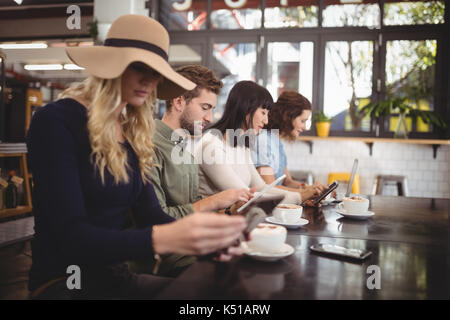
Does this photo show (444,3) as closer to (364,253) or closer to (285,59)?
(285,59)

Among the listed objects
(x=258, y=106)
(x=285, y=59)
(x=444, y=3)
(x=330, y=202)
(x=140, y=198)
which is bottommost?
(x=330, y=202)

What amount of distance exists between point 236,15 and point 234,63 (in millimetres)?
702

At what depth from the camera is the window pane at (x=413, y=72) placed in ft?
17.0

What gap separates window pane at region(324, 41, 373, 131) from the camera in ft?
17.5

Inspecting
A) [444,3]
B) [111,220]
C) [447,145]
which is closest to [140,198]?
[111,220]

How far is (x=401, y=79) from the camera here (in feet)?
17.1

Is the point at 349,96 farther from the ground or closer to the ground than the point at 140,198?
farther from the ground

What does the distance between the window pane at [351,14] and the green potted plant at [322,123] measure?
4.26 ft

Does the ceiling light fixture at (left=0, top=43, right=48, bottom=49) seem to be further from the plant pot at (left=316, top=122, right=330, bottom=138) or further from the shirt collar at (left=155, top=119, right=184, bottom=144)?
the shirt collar at (left=155, top=119, right=184, bottom=144)

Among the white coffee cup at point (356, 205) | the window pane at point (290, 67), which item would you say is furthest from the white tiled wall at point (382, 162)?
the white coffee cup at point (356, 205)

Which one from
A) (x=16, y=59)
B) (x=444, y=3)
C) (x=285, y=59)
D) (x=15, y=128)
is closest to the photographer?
(x=444, y=3)

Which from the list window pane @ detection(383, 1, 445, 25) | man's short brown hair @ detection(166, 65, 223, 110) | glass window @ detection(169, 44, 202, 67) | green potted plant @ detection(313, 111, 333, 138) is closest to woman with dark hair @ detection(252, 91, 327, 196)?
man's short brown hair @ detection(166, 65, 223, 110)
